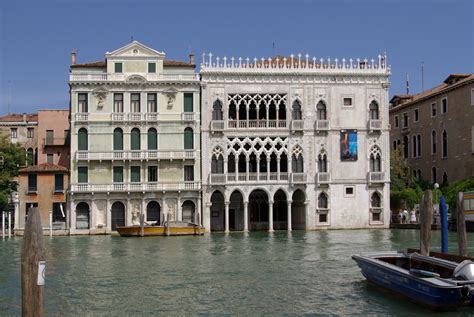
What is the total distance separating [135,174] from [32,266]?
29.4 meters

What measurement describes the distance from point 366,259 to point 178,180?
78.4 feet

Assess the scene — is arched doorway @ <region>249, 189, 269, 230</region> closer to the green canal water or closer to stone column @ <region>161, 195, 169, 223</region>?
stone column @ <region>161, 195, 169, 223</region>

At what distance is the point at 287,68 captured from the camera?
39.8 m

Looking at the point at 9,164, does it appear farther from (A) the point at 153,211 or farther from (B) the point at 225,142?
(B) the point at 225,142

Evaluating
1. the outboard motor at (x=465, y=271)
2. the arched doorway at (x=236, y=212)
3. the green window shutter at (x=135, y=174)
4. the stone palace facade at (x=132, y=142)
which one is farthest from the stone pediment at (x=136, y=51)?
the outboard motor at (x=465, y=271)

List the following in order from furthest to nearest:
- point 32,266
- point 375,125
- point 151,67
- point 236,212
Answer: point 236,212, point 375,125, point 151,67, point 32,266

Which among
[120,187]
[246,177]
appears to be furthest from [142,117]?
[246,177]

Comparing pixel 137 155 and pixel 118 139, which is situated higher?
pixel 118 139

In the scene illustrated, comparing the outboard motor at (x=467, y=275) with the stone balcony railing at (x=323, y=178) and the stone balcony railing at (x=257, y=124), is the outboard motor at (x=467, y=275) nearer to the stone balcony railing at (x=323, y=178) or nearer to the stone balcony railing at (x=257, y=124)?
the stone balcony railing at (x=323, y=178)

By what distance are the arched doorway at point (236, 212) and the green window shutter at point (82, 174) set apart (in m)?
8.23

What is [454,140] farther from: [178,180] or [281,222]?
[178,180]

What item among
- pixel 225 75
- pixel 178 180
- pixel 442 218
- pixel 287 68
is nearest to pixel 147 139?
pixel 178 180

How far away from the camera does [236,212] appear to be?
40.8 m

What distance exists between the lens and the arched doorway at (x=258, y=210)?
133 feet
